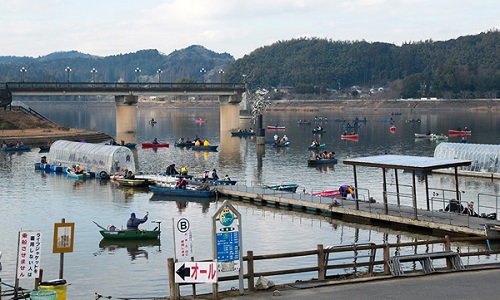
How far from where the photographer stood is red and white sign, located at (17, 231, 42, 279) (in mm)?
30953

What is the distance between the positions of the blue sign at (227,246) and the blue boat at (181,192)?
38.2 m

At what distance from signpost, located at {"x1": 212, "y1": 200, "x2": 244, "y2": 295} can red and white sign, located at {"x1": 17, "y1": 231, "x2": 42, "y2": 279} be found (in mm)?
7362

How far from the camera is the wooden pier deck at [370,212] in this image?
47969 millimetres

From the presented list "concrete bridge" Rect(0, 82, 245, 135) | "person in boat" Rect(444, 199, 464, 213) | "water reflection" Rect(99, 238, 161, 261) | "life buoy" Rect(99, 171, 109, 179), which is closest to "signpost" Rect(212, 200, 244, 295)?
"water reflection" Rect(99, 238, 161, 261)

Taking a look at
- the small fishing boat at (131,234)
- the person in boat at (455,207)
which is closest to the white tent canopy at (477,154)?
the person in boat at (455,207)

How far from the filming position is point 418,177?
272 feet

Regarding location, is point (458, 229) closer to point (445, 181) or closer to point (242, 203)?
point (242, 203)

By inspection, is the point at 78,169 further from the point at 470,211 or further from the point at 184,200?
the point at 470,211

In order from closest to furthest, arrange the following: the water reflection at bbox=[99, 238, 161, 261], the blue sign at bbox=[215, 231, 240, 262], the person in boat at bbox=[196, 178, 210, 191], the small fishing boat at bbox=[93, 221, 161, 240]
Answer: the blue sign at bbox=[215, 231, 240, 262]
the water reflection at bbox=[99, 238, 161, 261]
the small fishing boat at bbox=[93, 221, 161, 240]
the person in boat at bbox=[196, 178, 210, 191]

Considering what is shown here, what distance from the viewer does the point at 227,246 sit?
96.7 feet

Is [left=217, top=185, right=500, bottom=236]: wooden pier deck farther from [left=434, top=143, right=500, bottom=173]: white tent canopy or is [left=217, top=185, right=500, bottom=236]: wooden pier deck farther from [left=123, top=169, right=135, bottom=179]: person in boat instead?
[left=434, top=143, right=500, bottom=173]: white tent canopy

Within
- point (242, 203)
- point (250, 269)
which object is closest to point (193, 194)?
point (242, 203)

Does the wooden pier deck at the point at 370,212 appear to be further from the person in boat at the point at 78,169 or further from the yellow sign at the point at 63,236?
the yellow sign at the point at 63,236

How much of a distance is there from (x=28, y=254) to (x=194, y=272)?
7.31 metres
